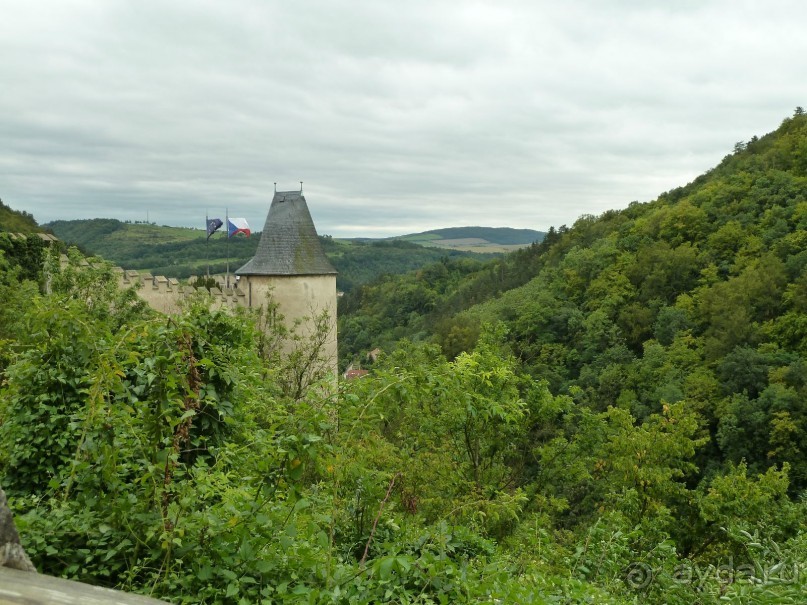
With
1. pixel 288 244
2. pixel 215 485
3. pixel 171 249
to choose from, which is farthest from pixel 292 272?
pixel 171 249

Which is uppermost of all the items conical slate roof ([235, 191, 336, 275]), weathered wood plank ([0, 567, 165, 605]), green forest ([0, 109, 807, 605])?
conical slate roof ([235, 191, 336, 275])

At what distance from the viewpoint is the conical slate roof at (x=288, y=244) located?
1898 centimetres

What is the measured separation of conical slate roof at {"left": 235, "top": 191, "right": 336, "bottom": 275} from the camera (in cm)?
1898

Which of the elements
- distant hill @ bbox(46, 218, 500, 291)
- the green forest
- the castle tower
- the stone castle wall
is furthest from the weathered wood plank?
distant hill @ bbox(46, 218, 500, 291)

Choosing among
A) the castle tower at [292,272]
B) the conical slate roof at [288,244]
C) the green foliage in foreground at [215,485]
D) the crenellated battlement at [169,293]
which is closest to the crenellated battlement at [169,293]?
the crenellated battlement at [169,293]

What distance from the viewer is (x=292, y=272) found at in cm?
1883

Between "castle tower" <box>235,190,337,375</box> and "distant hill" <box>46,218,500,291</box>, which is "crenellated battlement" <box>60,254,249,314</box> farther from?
"distant hill" <box>46,218,500,291</box>

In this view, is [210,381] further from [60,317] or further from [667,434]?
[667,434]

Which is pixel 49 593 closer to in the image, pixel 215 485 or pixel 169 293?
pixel 215 485

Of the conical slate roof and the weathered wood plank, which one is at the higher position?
the conical slate roof

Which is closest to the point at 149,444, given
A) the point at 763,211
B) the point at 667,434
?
the point at 667,434

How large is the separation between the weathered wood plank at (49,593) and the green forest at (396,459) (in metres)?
1.47

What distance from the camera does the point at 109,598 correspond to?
180 centimetres

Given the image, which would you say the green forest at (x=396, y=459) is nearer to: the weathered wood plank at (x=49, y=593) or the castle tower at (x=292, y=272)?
the castle tower at (x=292, y=272)
